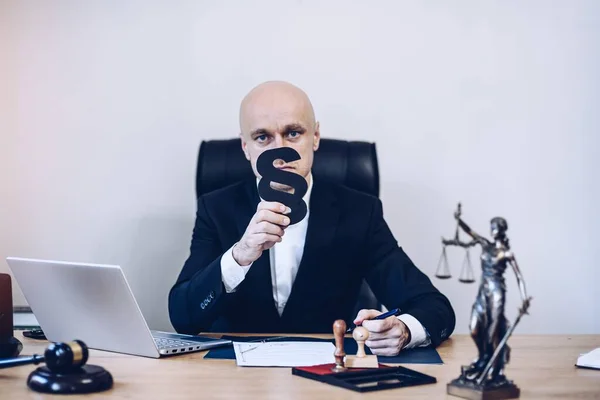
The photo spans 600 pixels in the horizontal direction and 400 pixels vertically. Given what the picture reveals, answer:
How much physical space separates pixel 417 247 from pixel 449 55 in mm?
732

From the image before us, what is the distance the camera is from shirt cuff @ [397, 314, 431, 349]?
1762 mm

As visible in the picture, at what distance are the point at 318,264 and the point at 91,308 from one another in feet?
2.83

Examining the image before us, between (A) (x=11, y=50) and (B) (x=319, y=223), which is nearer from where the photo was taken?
(B) (x=319, y=223)

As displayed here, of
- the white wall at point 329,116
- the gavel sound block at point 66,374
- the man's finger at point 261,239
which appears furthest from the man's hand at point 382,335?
the white wall at point 329,116

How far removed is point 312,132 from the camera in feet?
7.57

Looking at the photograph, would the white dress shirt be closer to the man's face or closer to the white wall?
the man's face

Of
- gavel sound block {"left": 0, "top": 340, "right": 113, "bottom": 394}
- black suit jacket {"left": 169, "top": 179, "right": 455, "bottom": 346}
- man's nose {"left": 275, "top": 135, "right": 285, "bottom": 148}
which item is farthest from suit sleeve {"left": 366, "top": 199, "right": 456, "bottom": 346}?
gavel sound block {"left": 0, "top": 340, "right": 113, "bottom": 394}

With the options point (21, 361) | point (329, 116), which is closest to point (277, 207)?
point (21, 361)

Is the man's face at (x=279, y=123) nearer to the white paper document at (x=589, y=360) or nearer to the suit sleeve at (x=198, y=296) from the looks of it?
the suit sleeve at (x=198, y=296)

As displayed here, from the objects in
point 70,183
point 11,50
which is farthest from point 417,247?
point 11,50

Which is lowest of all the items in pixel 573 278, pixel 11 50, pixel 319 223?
pixel 573 278

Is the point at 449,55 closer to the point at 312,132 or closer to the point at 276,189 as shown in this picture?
the point at 312,132

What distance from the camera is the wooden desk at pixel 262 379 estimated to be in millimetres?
1296

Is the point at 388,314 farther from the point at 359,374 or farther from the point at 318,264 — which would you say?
the point at 318,264
